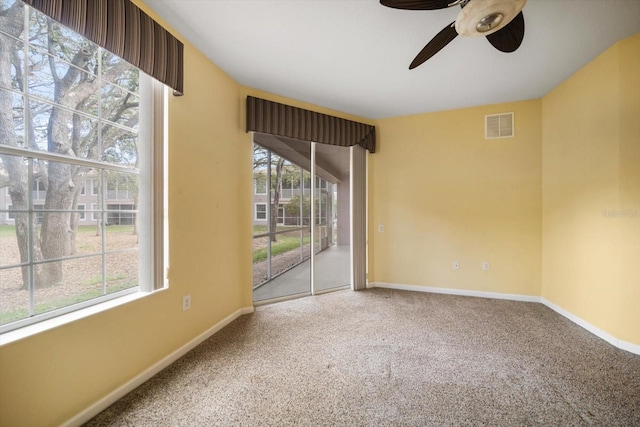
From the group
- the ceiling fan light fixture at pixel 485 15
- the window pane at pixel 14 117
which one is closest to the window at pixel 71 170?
the window pane at pixel 14 117

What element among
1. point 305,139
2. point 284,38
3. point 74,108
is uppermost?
point 284,38

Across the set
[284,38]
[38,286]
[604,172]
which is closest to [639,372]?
[604,172]

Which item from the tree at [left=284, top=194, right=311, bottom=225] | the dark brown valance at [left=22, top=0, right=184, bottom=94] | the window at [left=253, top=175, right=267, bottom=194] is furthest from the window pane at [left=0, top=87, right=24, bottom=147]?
the tree at [left=284, top=194, right=311, bottom=225]

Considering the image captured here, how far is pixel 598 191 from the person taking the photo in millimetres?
2449

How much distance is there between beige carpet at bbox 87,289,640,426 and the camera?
153 cm

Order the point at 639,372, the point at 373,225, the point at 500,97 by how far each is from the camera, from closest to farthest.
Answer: the point at 639,372 → the point at 500,97 → the point at 373,225

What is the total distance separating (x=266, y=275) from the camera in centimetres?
379

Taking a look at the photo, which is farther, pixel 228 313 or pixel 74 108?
pixel 228 313

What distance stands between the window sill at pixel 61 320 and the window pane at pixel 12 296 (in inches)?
2.9

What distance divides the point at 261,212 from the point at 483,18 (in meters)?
2.85

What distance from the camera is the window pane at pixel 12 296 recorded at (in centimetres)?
125

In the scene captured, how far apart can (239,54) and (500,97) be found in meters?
3.18

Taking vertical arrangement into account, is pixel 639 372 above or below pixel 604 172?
below

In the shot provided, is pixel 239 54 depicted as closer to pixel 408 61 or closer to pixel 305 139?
pixel 305 139
